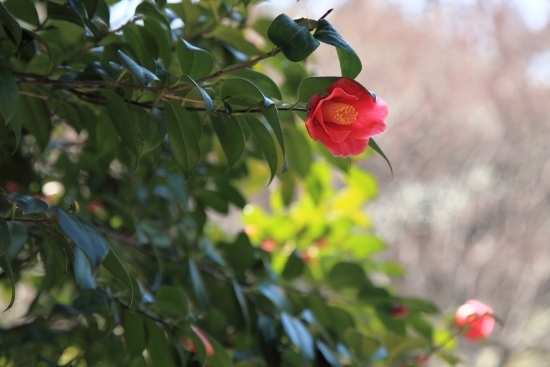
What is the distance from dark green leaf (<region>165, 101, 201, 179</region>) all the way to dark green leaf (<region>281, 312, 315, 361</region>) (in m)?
0.27

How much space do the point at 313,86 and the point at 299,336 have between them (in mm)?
328

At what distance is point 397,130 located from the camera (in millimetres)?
3111

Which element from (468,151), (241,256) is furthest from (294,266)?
(468,151)

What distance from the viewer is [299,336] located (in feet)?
2.26

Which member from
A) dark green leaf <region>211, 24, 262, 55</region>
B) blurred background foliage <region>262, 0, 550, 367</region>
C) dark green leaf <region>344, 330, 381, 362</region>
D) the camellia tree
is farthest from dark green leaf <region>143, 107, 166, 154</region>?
blurred background foliage <region>262, 0, 550, 367</region>

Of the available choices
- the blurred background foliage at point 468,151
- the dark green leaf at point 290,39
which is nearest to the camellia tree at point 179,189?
the dark green leaf at point 290,39

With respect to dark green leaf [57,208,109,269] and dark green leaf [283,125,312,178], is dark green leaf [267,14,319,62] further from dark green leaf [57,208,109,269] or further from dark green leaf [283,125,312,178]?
dark green leaf [283,125,312,178]

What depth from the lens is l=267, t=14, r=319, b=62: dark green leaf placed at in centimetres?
41

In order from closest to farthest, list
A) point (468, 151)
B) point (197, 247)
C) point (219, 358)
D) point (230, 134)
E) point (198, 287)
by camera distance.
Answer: point (230, 134), point (219, 358), point (198, 287), point (197, 247), point (468, 151)

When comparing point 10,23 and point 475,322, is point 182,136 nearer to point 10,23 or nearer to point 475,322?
point 10,23

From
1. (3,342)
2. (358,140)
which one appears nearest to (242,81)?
(358,140)

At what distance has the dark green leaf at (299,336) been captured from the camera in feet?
2.21

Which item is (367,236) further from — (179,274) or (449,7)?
(449,7)

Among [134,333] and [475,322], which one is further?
[475,322]
